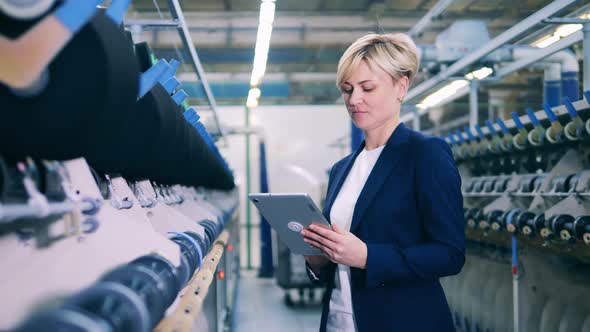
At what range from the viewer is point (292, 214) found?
66.9 inches

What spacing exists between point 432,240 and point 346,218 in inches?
11.1

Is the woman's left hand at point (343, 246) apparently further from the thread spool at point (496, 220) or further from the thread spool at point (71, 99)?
the thread spool at point (496, 220)

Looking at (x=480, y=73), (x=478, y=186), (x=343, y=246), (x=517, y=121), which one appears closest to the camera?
(x=343, y=246)

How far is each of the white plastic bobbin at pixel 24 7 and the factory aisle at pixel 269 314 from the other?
18.4 ft

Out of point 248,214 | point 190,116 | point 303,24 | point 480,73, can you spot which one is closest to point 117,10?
point 190,116

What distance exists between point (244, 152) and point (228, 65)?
147 inches

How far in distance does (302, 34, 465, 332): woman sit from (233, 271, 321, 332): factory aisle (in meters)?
4.63

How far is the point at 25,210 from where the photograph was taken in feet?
2.61

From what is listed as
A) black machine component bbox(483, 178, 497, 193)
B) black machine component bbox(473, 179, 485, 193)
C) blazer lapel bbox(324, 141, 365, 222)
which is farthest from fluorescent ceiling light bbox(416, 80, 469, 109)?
blazer lapel bbox(324, 141, 365, 222)

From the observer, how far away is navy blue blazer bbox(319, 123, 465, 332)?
1548 millimetres

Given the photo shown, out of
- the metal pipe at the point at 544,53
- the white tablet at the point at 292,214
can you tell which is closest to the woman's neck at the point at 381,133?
the white tablet at the point at 292,214

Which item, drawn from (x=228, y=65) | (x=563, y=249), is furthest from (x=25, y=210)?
(x=228, y=65)

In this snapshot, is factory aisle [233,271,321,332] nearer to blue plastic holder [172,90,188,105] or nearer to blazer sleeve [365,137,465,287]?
blue plastic holder [172,90,188,105]

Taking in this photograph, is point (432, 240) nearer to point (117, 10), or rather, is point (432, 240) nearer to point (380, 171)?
point (380, 171)
